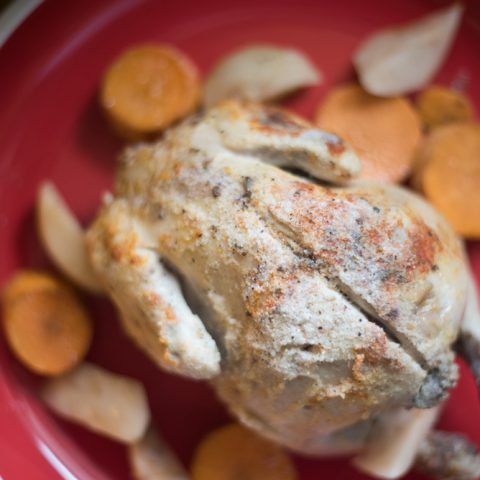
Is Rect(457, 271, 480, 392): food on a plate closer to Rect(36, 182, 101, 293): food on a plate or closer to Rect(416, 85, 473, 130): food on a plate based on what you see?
Rect(416, 85, 473, 130): food on a plate

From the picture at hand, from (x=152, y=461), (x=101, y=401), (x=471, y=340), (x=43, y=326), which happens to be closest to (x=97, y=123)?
(x=43, y=326)

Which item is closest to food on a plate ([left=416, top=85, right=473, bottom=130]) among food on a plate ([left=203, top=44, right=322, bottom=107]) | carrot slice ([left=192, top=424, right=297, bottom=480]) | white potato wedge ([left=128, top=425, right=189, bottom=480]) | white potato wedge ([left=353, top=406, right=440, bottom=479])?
food on a plate ([left=203, top=44, right=322, bottom=107])

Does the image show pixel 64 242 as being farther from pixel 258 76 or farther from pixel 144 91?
pixel 258 76

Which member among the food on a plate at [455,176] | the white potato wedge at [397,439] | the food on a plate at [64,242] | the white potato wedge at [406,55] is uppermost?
the food on a plate at [64,242]

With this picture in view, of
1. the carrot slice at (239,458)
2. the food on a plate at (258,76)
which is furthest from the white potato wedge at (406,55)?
the carrot slice at (239,458)

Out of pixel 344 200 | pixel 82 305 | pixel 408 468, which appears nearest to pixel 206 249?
pixel 344 200

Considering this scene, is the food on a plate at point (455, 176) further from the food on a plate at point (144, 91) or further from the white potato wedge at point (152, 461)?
the white potato wedge at point (152, 461)

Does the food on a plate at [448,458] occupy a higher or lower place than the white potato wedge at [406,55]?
lower
